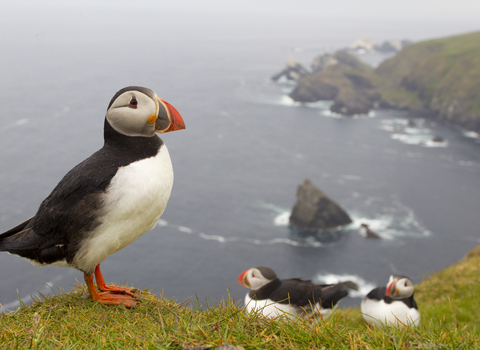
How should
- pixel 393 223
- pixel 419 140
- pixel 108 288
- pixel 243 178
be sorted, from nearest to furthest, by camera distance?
pixel 108 288 → pixel 393 223 → pixel 243 178 → pixel 419 140

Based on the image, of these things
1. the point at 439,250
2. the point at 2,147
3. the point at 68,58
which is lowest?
the point at 439,250

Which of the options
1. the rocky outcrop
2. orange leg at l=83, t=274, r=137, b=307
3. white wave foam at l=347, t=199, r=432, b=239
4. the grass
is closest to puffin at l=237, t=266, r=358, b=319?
orange leg at l=83, t=274, r=137, b=307

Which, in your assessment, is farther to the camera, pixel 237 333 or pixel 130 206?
pixel 130 206

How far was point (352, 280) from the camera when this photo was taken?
4425 centimetres

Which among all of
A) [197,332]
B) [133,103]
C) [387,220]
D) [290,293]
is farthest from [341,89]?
[197,332]

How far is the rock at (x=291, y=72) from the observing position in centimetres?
12781

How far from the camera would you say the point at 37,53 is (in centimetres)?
12681

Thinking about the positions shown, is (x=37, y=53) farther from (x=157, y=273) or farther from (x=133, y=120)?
(x=133, y=120)

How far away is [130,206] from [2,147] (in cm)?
6955

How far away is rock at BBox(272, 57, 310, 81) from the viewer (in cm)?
12781

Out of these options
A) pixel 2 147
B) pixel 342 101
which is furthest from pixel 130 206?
pixel 342 101

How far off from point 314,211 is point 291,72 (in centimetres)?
8379

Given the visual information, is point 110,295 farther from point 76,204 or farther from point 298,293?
point 298,293

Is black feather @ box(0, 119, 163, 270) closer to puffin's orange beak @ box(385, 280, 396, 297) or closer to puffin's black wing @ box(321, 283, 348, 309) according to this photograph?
puffin's black wing @ box(321, 283, 348, 309)
